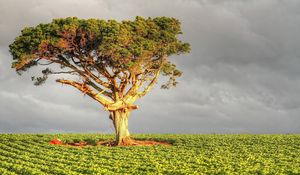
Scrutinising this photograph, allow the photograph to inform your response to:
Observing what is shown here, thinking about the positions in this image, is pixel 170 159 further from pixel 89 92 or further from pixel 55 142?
pixel 55 142

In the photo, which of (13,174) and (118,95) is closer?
(13,174)

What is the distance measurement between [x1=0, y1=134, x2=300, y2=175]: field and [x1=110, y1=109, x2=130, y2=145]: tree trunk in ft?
16.6

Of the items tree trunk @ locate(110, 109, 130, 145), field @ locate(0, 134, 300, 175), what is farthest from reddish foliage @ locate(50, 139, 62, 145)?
tree trunk @ locate(110, 109, 130, 145)

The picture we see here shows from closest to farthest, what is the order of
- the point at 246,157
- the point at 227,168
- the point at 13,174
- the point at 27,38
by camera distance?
1. the point at 13,174
2. the point at 227,168
3. the point at 246,157
4. the point at 27,38

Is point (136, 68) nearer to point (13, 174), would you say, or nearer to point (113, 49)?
point (113, 49)

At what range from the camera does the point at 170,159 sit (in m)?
35.1

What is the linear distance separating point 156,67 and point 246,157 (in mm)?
17534

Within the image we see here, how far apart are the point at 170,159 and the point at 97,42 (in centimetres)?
1523

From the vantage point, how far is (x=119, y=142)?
49469mm

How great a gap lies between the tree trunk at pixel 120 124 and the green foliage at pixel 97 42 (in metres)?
4.62

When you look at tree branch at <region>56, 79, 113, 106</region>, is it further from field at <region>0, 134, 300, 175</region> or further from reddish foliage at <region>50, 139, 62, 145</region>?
reddish foliage at <region>50, 139, 62, 145</region>

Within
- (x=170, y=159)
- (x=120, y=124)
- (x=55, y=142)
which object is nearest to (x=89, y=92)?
(x=120, y=124)

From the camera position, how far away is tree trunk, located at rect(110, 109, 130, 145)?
162 ft

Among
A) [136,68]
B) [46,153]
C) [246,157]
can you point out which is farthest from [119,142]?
[246,157]
